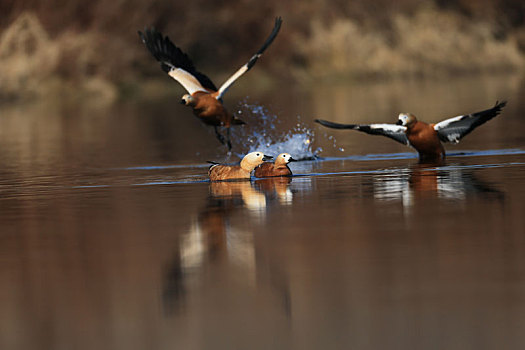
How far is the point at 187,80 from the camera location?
1794 centimetres

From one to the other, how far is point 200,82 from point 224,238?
336 inches

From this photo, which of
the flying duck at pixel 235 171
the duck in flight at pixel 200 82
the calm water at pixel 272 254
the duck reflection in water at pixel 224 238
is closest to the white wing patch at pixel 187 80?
the duck in flight at pixel 200 82

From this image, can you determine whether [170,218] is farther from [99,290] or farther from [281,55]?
[281,55]

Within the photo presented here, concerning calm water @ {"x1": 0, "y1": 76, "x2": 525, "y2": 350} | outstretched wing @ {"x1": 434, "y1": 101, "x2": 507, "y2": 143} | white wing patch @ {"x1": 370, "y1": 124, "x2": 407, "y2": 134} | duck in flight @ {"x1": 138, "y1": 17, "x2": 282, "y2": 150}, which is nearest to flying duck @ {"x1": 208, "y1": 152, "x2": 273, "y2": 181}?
calm water @ {"x1": 0, "y1": 76, "x2": 525, "y2": 350}

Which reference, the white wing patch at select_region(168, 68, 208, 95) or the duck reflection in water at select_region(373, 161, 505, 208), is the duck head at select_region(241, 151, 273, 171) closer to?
the duck reflection in water at select_region(373, 161, 505, 208)

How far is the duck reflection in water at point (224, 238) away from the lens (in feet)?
25.5

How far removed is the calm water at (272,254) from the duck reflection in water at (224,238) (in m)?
0.02

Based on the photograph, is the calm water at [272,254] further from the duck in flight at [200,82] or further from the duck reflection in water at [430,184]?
the duck in flight at [200,82]

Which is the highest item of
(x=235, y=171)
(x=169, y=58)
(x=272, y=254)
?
(x=169, y=58)

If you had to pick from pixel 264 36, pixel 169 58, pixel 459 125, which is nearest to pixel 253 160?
pixel 459 125

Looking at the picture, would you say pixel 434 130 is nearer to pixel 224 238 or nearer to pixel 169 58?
pixel 169 58

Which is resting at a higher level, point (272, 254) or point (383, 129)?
point (383, 129)

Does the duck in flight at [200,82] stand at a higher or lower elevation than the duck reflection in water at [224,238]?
higher

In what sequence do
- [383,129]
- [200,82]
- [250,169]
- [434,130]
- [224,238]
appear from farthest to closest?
[200,82] < [383,129] < [434,130] < [250,169] < [224,238]
